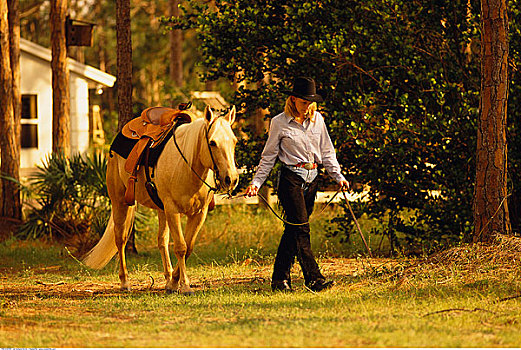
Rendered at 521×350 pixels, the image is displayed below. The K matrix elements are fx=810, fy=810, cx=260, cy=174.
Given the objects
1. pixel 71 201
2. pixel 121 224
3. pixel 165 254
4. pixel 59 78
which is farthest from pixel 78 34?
pixel 165 254

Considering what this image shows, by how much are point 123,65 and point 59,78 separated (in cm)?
513

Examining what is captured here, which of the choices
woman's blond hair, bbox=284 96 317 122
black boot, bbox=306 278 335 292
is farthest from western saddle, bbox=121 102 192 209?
black boot, bbox=306 278 335 292

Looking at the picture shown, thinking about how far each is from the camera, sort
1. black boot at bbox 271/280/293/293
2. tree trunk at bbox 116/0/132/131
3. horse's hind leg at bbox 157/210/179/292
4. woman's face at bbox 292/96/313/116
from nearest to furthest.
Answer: woman's face at bbox 292/96/313/116
black boot at bbox 271/280/293/293
horse's hind leg at bbox 157/210/179/292
tree trunk at bbox 116/0/132/131

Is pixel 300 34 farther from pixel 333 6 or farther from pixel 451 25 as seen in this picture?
pixel 451 25

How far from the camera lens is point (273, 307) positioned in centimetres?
814

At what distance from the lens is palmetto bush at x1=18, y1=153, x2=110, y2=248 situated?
14.9m

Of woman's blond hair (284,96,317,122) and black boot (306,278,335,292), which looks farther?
black boot (306,278,335,292)

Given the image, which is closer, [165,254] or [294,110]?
[294,110]

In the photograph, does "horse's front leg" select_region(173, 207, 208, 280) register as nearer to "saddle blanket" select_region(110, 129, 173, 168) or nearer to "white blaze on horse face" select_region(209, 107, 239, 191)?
"saddle blanket" select_region(110, 129, 173, 168)

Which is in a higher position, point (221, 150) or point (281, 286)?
point (221, 150)

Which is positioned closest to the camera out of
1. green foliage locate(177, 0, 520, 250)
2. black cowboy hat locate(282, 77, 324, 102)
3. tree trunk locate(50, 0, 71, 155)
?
black cowboy hat locate(282, 77, 324, 102)

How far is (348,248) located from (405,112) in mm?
2919

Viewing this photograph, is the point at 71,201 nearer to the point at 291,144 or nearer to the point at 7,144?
the point at 7,144

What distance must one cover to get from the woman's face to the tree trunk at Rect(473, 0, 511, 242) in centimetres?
264
